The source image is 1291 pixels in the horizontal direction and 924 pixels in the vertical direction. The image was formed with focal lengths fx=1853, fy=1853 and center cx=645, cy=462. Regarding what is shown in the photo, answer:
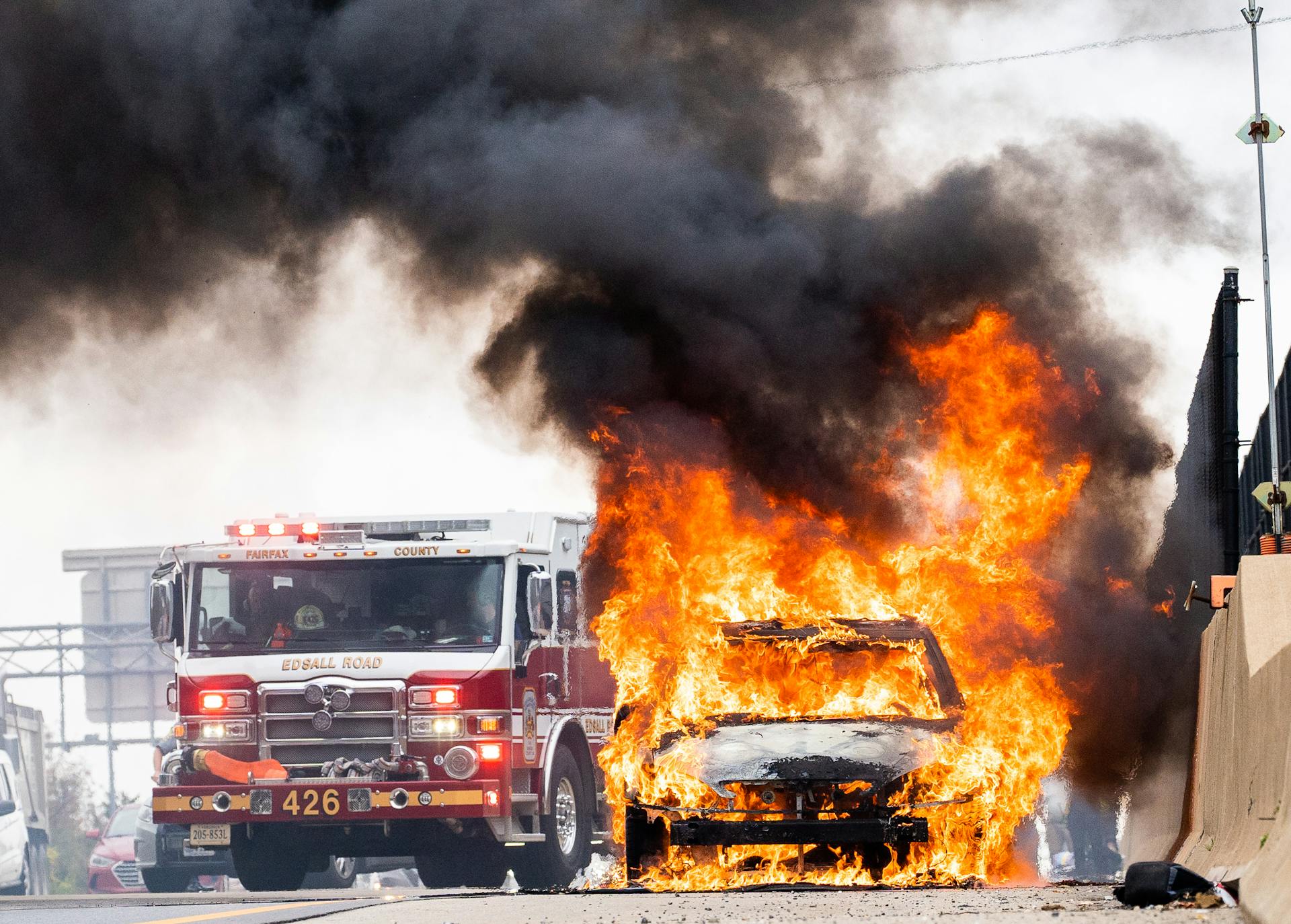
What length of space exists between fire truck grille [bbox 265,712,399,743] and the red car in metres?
11.0

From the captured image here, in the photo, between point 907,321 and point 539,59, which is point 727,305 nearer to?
point 907,321

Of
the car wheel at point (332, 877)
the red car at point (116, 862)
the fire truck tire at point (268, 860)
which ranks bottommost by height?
the red car at point (116, 862)

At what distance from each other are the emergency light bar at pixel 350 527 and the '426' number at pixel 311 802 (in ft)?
6.51

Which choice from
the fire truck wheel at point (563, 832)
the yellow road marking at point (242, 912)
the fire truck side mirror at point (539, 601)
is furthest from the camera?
the fire truck wheel at point (563, 832)

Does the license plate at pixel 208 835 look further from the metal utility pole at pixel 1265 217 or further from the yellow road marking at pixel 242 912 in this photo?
the metal utility pole at pixel 1265 217

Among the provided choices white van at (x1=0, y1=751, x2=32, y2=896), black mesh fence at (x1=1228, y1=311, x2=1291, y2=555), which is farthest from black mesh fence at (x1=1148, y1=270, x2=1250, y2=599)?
white van at (x1=0, y1=751, x2=32, y2=896)

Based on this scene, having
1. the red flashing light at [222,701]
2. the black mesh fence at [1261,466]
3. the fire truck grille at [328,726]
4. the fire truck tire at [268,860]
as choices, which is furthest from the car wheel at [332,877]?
the black mesh fence at [1261,466]

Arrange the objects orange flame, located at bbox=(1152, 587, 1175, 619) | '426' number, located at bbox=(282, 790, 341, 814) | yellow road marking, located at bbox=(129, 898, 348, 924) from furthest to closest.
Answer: orange flame, located at bbox=(1152, 587, 1175, 619) < '426' number, located at bbox=(282, 790, 341, 814) < yellow road marking, located at bbox=(129, 898, 348, 924)

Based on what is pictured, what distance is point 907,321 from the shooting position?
656 inches

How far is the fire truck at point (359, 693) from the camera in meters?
13.9

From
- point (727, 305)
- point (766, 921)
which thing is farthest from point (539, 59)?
point (766, 921)

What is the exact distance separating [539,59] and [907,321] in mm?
4147

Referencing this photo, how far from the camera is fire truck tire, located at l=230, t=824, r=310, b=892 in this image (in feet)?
47.0

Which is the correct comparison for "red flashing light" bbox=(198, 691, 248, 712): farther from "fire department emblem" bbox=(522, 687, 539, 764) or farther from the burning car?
the burning car
